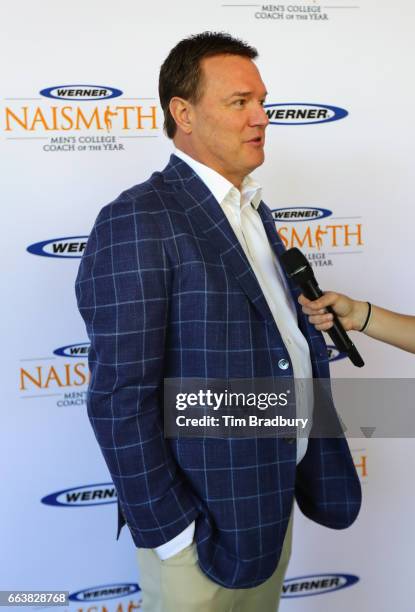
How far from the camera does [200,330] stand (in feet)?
4.06

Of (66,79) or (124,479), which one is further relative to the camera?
(66,79)

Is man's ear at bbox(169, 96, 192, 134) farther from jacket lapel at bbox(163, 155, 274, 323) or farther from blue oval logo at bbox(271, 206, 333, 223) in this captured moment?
blue oval logo at bbox(271, 206, 333, 223)

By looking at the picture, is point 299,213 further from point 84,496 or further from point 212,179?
point 84,496

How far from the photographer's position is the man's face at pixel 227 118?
1.38m

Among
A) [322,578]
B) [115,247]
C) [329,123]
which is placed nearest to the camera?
[115,247]

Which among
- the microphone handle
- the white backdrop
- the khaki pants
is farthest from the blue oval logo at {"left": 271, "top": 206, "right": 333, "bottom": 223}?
the khaki pants

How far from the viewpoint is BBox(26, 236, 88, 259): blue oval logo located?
6.45ft

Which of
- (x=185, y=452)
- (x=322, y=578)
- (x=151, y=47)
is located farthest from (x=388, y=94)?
(x=322, y=578)

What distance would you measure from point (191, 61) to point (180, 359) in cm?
63

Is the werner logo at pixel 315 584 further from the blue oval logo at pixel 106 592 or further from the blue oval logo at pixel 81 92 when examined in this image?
the blue oval logo at pixel 81 92

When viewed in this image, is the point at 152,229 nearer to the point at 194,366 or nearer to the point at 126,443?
the point at 194,366

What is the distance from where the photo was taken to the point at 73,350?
2035 millimetres

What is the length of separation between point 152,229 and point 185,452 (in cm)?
43

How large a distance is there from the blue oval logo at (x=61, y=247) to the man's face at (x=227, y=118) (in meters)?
0.71
